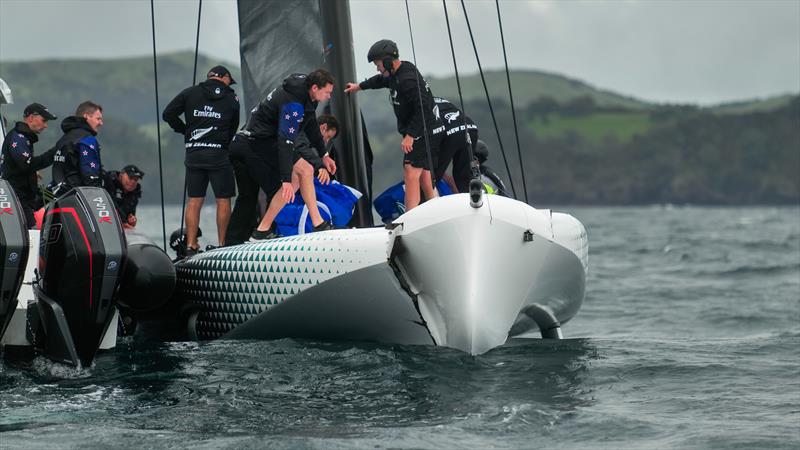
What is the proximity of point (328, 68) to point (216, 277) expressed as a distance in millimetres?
2203

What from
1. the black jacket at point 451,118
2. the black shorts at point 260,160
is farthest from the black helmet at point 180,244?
the black jacket at point 451,118

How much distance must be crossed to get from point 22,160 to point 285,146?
79.7 inches

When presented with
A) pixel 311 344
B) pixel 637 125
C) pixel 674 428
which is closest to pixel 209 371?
pixel 311 344

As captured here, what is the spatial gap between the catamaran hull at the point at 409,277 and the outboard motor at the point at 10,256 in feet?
5.27

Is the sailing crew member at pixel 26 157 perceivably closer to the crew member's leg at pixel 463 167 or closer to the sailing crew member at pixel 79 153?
the sailing crew member at pixel 79 153

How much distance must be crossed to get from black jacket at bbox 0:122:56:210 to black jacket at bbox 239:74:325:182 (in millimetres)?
1530

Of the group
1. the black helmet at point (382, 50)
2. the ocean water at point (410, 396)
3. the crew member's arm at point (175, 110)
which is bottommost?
the ocean water at point (410, 396)

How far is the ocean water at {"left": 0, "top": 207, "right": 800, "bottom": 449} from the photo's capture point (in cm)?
565

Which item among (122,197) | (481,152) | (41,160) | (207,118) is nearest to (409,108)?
(481,152)

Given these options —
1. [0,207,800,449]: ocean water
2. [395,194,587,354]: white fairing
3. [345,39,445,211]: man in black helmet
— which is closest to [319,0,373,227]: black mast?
[345,39,445,211]: man in black helmet

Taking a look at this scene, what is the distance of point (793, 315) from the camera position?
13383 mm

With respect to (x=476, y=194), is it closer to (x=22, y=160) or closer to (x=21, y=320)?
(x=21, y=320)

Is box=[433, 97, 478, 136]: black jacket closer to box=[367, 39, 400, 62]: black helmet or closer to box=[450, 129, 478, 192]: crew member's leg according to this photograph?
box=[450, 129, 478, 192]: crew member's leg

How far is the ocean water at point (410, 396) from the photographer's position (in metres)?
5.65
